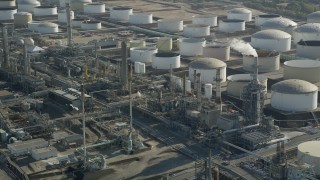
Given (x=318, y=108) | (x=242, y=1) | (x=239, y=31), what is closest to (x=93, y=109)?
(x=318, y=108)

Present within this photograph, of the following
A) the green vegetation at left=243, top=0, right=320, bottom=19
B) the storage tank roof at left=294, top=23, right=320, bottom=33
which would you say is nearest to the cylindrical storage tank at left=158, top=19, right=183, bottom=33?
the storage tank roof at left=294, top=23, right=320, bottom=33

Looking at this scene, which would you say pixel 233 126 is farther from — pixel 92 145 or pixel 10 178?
pixel 10 178

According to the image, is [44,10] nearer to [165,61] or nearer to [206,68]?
[165,61]

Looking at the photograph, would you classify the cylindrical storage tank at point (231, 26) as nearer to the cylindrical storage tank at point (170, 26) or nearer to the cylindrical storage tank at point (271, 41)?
Result: the cylindrical storage tank at point (170, 26)

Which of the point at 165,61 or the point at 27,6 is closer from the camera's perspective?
the point at 165,61

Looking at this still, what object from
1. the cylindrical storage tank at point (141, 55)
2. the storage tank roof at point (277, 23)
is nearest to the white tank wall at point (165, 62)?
the cylindrical storage tank at point (141, 55)

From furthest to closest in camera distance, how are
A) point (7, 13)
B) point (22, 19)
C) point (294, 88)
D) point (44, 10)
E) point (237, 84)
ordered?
point (44, 10) → point (7, 13) → point (22, 19) → point (237, 84) → point (294, 88)

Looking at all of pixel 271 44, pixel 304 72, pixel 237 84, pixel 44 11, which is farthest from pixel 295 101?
pixel 44 11
